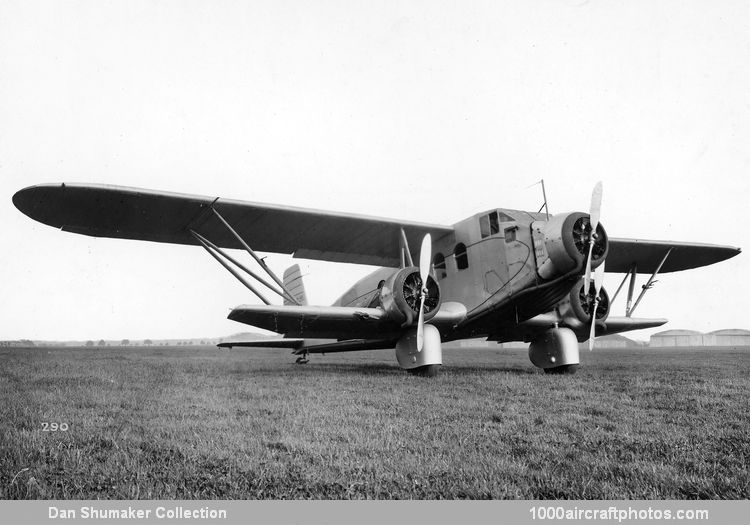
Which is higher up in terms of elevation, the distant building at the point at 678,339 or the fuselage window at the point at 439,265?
the fuselage window at the point at 439,265

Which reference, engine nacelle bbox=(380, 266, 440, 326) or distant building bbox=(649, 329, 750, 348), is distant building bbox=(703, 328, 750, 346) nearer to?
distant building bbox=(649, 329, 750, 348)

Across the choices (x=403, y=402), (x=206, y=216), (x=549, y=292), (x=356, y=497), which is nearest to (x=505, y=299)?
(x=549, y=292)

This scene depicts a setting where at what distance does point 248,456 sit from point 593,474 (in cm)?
247

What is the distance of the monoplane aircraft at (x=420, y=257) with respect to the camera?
30.8 feet

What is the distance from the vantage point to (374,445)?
4.12m

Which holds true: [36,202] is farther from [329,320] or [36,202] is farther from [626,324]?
[626,324]

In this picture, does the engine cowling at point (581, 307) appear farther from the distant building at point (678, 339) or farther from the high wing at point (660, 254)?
the distant building at point (678, 339)

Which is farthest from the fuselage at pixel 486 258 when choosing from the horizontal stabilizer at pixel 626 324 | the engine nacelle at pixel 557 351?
the horizontal stabilizer at pixel 626 324

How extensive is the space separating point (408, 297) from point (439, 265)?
247 centimetres

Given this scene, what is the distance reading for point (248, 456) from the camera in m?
3.80

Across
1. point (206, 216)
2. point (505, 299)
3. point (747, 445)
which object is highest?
point (206, 216)
